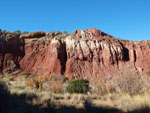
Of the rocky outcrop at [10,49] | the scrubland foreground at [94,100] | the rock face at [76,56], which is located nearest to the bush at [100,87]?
the scrubland foreground at [94,100]

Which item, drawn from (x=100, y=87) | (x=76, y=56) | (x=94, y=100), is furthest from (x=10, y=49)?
(x=94, y=100)

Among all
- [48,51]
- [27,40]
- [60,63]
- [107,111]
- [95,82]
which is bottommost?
[107,111]

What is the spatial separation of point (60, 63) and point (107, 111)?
1296 inches

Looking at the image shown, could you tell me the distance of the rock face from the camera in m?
38.3

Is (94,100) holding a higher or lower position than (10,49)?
lower

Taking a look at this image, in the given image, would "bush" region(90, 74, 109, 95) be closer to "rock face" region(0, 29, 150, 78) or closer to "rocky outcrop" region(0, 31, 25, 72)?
"rock face" region(0, 29, 150, 78)

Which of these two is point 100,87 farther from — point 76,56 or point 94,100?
point 76,56

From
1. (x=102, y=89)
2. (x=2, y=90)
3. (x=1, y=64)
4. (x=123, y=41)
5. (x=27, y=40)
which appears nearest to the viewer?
(x=2, y=90)

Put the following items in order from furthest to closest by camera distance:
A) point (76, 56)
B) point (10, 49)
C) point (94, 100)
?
1. point (10, 49)
2. point (76, 56)
3. point (94, 100)

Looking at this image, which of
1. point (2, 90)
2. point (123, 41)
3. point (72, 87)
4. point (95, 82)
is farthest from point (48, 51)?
point (2, 90)

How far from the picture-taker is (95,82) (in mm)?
11312

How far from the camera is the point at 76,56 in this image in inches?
1575

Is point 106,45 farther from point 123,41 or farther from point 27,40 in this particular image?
point 27,40

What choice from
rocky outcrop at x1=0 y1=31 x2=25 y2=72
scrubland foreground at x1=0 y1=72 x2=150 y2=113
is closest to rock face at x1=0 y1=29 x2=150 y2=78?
rocky outcrop at x1=0 y1=31 x2=25 y2=72
